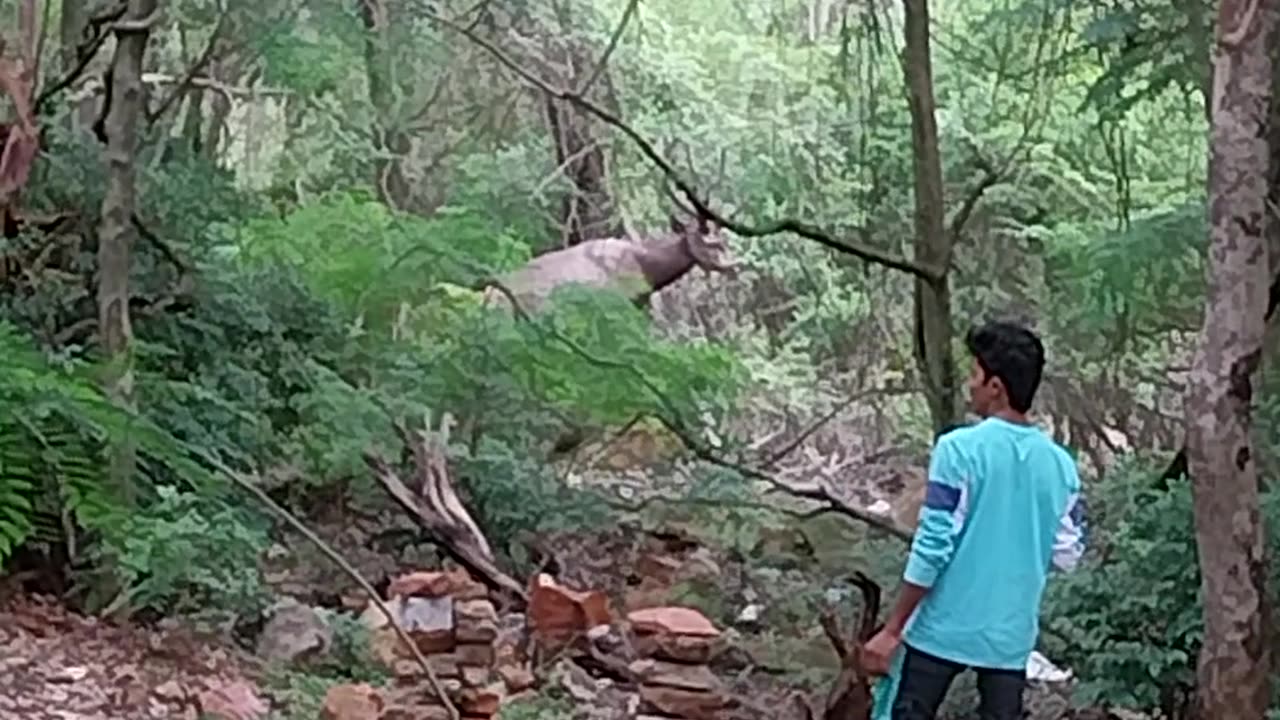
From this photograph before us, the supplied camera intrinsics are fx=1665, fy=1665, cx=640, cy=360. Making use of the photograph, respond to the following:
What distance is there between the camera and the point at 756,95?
12.6 meters

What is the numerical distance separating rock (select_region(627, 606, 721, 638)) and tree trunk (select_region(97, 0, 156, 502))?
7.72ft

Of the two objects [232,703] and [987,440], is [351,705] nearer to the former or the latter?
[232,703]

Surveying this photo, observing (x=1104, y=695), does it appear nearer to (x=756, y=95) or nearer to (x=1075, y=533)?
(x=1075, y=533)

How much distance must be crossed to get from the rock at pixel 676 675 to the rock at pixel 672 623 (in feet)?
0.65

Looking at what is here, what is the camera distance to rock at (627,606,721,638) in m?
6.90

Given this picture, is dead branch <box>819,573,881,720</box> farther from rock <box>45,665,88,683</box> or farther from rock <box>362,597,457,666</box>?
rock <box>45,665,88,683</box>

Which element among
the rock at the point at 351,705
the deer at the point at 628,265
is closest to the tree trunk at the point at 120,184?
the rock at the point at 351,705

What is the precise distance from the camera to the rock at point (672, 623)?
6.90m

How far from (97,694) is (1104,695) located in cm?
322

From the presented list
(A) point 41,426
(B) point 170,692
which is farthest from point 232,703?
(A) point 41,426

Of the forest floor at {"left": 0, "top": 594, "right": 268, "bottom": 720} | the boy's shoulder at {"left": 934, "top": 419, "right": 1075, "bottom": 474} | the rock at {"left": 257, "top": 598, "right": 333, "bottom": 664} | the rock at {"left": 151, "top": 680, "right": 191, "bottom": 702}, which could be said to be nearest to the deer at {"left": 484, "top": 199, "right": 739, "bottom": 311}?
the rock at {"left": 257, "top": 598, "right": 333, "bottom": 664}

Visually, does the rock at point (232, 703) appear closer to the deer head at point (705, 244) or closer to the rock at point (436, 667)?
the rock at point (436, 667)

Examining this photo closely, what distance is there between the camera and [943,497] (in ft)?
13.8

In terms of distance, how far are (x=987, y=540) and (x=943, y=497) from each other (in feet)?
0.54
